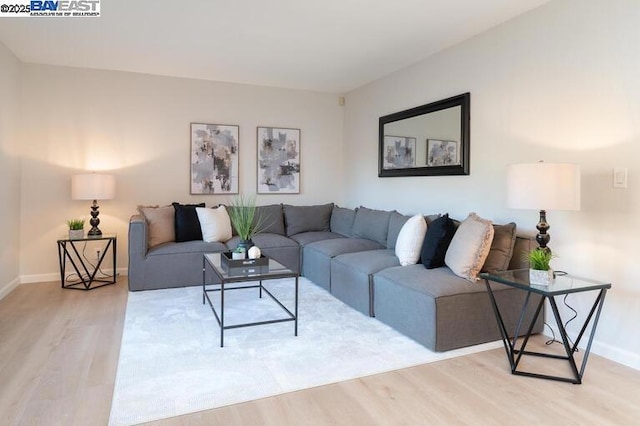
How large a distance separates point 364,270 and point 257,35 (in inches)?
89.9

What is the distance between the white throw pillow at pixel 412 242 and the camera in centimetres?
344

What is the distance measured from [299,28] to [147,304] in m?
2.80

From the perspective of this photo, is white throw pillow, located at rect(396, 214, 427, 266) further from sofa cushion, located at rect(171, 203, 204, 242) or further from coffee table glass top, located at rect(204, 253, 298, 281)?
sofa cushion, located at rect(171, 203, 204, 242)

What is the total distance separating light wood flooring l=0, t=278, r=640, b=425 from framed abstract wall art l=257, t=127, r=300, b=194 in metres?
3.15

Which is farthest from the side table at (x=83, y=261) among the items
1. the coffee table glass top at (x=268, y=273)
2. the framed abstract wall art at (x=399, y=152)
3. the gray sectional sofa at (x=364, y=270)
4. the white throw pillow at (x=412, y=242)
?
the framed abstract wall art at (x=399, y=152)

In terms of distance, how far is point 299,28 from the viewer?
3.48 m

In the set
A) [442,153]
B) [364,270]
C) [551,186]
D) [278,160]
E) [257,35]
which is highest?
[257,35]

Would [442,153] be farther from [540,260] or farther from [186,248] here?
[186,248]

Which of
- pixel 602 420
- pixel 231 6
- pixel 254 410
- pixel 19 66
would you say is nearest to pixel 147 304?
pixel 254 410

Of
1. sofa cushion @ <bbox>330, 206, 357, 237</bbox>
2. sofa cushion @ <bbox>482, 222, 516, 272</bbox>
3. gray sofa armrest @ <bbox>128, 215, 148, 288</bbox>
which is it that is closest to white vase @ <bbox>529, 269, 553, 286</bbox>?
sofa cushion @ <bbox>482, 222, 516, 272</bbox>

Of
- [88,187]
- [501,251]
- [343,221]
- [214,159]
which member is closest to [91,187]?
[88,187]

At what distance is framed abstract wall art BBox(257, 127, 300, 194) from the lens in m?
5.56

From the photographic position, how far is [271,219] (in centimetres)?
530

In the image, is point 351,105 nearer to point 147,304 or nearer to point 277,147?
point 277,147
